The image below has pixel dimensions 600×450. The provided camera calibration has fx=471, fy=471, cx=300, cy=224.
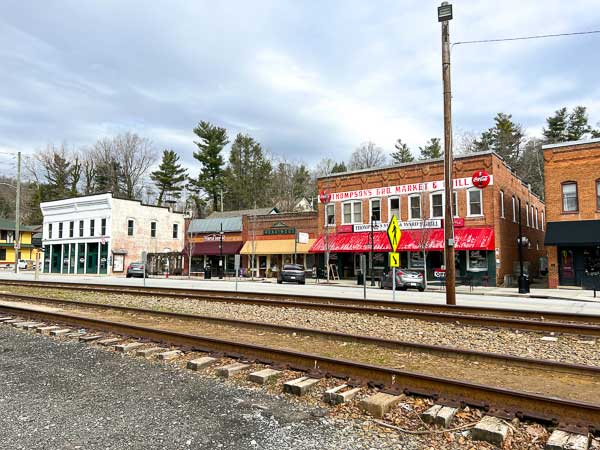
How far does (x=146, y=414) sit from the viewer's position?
5.36 m

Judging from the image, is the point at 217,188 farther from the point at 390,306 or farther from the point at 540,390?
the point at 540,390

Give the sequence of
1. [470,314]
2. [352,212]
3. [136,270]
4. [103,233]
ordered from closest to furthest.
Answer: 1. [470,314]
2. [352,212]
3. [136,270]
4. [103,233]

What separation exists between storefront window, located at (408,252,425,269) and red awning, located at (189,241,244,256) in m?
17.7

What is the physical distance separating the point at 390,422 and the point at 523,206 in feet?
125

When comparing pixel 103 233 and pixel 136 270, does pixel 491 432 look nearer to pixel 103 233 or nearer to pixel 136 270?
pixel 136 270

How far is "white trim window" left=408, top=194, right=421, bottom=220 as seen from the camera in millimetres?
34812

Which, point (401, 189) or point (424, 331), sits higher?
point (401, 189)

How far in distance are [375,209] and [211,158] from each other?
1530 inches

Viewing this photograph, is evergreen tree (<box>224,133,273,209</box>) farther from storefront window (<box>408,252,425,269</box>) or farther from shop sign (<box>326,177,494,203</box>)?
storefront window (<box>408,252,425,269</box>)

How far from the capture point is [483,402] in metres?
5.31

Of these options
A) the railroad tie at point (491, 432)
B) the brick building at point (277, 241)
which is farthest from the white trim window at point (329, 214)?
the railroad tie at point (491, 432)

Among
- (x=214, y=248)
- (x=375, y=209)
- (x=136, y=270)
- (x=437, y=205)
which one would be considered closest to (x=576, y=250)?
(x=437, y=205)

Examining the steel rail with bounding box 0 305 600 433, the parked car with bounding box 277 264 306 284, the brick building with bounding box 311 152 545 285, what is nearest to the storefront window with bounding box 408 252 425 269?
the brick building with bounding box 311 152 545 285

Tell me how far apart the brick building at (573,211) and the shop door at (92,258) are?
43917 mm
